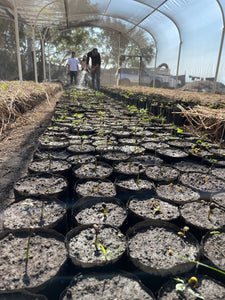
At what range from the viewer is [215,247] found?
1.27 m

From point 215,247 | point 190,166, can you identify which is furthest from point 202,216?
point 190,166

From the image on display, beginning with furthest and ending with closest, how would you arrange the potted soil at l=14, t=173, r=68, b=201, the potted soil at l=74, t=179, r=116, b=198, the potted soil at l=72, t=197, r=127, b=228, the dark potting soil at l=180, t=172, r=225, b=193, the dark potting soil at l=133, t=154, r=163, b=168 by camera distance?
the dark potting soil at l=133, t=154, r=163, b=168, the dark potting soil at l=180, t=172, r=225, b=193, the potted soil at l=74, t=179, r=116, b=198, the potted soil at l=14, t=173, r=68, b=201, the potted soil at l=72, t=197, r=127, b=228

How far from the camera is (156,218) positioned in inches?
59.3

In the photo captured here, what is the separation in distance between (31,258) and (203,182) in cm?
166

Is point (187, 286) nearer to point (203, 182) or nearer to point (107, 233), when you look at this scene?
point (107, 233)

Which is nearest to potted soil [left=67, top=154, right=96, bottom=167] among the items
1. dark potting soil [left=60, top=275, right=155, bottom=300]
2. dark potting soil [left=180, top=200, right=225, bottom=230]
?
dark potting soil [left=180, top=200, right=225, bottom=230]

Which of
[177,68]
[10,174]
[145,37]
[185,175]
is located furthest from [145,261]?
[145,37]

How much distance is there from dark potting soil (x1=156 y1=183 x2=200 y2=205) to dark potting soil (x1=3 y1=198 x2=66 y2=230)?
2.79ft

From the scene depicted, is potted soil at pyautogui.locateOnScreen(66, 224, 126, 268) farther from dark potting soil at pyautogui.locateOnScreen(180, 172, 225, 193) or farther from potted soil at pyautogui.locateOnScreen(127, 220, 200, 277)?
dark potting soil at pyautogui.locateOnScreen(180, 172, 225, 193)

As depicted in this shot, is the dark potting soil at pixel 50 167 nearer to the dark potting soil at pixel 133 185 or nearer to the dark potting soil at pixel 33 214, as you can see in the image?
the dark potting soil at pixel 33 214

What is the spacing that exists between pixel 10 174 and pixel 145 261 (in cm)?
187

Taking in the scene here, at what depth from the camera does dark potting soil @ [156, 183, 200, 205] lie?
1769 millimetres

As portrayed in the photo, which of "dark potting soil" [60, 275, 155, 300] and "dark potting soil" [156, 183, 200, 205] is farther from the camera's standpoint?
"dark potting soil" [156, 183, 200, 205]

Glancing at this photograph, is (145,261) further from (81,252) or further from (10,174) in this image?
(10,174)
